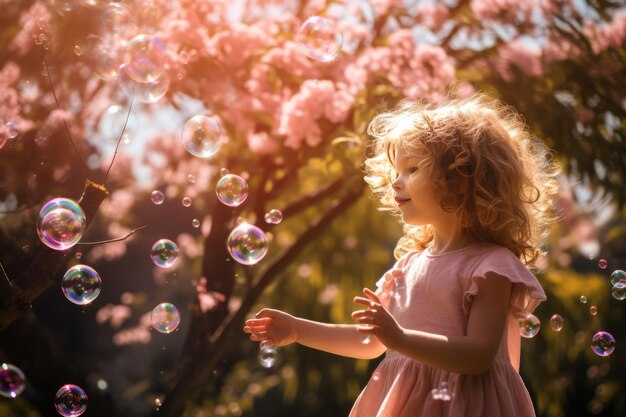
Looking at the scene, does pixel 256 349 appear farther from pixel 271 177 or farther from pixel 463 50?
pixel 463 50

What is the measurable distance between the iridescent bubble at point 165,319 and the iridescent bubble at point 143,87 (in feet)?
2.86

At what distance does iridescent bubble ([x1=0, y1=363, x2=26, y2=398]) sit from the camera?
2.65 m

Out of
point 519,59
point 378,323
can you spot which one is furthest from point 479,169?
point 519,59

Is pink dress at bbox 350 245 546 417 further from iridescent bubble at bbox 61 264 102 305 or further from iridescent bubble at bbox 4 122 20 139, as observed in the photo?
iridescent bubble at bbox 4 122 20 139

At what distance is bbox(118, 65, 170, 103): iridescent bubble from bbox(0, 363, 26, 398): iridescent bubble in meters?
1.17

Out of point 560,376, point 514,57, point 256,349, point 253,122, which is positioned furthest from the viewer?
point 256,349

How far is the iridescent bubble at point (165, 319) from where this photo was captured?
114 inches

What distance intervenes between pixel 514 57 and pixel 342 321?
270cm

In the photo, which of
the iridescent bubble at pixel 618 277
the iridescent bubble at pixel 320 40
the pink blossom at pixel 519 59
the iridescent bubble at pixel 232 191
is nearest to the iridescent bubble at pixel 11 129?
the iridescent bubble at pixel 232 191

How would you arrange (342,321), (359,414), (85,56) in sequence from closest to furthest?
(359,414) < (85,56) < (342,321)

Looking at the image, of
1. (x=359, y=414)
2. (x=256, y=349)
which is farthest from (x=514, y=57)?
(x=256, y=349)

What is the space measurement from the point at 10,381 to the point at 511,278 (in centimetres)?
187

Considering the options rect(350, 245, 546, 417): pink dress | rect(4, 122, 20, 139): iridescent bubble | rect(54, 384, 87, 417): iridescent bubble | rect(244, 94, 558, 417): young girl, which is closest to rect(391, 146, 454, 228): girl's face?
rect(244, 94, 558, 417): young girl

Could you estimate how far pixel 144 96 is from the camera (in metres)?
3.02
